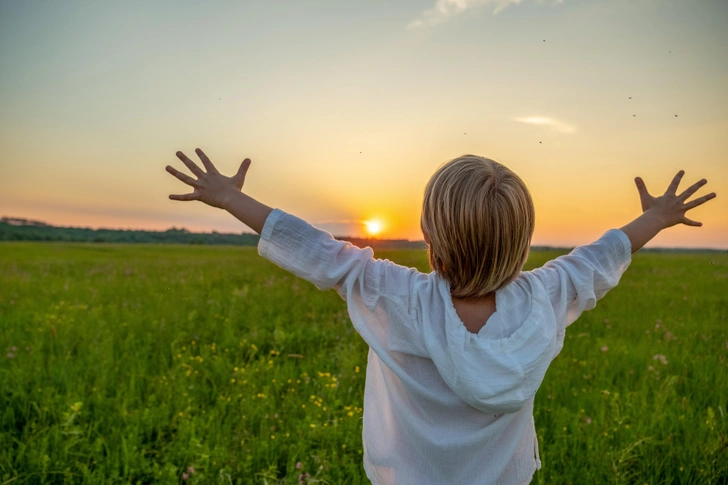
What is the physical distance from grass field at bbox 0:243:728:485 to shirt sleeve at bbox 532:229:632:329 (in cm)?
61

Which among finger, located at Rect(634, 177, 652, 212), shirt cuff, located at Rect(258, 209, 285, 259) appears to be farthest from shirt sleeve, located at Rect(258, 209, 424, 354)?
finger, located at Rect(634, 177, 652, 212)

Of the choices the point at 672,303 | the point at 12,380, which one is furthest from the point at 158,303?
the point at 672,303

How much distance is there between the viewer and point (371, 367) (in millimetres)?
2156

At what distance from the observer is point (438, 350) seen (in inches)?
Answer: 69.9

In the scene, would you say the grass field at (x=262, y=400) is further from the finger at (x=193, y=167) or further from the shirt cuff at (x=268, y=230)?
the finger at (x=193, y=167)

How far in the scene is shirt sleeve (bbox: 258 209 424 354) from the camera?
1.85m

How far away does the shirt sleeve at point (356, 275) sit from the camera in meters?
1.85

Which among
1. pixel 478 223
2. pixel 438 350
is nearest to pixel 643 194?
pixel 478 223

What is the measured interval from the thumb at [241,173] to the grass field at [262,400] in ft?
2.93

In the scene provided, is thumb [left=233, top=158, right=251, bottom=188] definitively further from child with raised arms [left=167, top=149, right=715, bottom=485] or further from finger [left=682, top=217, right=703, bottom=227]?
finger [left=682, top=217, right=703, bottom=227]

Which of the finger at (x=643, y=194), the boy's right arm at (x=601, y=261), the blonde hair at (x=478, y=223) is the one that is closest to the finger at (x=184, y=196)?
the blonde hair at (x=478, y=223)

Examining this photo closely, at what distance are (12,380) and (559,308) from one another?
4514mm

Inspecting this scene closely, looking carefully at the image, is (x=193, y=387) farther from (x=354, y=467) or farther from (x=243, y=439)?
(x=354, y=467)

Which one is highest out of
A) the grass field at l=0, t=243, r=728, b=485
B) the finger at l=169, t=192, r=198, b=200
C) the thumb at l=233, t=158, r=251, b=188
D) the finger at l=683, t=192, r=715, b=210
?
the thumb at l=233, t=158, r=251, b=188
